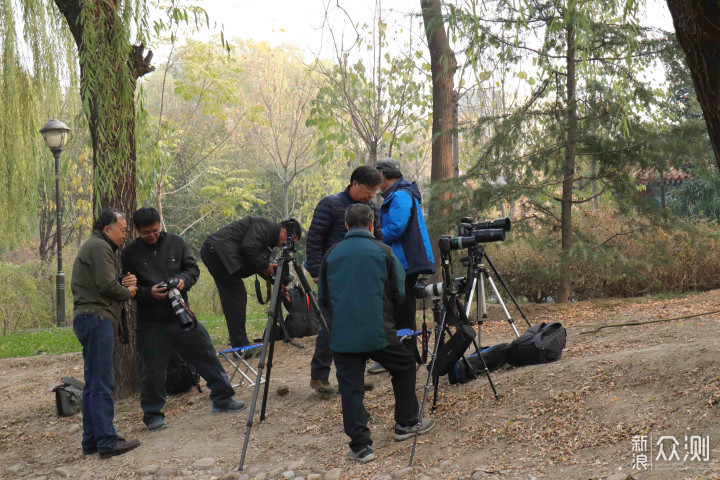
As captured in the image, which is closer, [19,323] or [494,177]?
[494,177]

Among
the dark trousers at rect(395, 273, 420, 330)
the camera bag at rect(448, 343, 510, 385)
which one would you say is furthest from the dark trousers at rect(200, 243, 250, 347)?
the camera bag at rect(448, 343, 510, 385)

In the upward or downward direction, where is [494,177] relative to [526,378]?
upward

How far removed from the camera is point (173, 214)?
28312 mm

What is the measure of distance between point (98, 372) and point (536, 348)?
11.6ft

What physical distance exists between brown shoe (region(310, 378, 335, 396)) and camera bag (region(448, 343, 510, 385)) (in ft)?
3.44

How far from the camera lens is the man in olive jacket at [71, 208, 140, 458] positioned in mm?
5230

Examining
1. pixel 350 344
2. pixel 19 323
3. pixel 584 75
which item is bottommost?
pixel 19 323

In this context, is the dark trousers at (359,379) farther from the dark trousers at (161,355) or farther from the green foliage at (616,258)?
the green foliage at (616,258)

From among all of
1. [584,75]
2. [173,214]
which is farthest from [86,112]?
[173,214]

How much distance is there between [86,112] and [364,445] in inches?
170

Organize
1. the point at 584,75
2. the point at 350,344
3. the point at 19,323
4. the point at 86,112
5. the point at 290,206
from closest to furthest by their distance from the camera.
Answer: the point at 350,344 → the point at 86,112 → the point at 584,75 → the point at 19,323 → the point at 290,206

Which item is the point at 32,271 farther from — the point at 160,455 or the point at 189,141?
the point at 160,455

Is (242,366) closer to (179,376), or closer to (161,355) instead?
(179,376)

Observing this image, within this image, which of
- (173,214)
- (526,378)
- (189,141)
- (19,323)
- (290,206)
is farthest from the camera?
(290,206)
